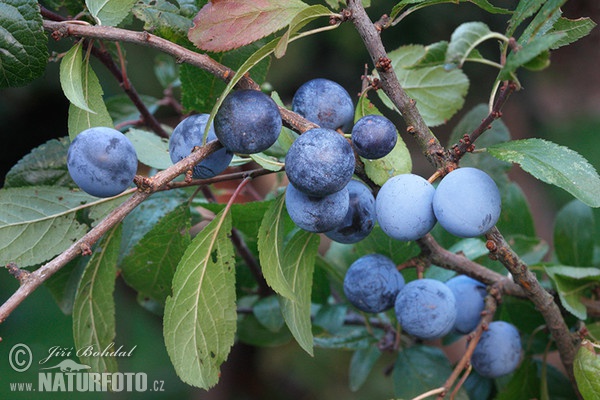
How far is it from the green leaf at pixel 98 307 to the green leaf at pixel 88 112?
0.13 m

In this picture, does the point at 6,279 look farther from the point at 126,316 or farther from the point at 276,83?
the point at 276,83

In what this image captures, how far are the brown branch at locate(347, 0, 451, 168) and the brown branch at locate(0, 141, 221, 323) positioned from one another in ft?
0.61

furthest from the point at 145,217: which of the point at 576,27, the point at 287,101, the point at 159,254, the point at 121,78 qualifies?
the point at 287,101

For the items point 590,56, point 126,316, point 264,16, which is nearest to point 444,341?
point 264,16

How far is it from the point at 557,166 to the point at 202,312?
0.38 meters

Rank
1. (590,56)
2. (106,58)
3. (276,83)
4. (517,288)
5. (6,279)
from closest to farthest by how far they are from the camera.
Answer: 1. (517,288)
2. (106,58)
3. (6,279)
4. (276,83)
5. (590,56)

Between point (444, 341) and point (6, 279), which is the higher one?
point (444, 341)

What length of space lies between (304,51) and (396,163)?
6.49ft

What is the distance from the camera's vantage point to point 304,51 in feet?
8.49

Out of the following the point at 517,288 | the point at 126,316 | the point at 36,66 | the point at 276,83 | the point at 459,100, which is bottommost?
the point at 126,316

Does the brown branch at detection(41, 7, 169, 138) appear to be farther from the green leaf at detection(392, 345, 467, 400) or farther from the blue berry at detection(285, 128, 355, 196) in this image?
the green leaf at detection(392, 345, 467, 400)

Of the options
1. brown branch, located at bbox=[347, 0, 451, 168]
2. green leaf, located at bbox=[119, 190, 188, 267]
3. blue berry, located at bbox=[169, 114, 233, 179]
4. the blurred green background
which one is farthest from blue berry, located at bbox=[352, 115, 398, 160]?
the blurred green background

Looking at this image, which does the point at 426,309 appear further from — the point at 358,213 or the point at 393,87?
the point at 393,87

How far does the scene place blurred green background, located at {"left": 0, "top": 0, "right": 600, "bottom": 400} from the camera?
1811 millimetres
